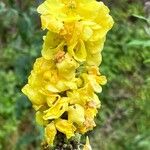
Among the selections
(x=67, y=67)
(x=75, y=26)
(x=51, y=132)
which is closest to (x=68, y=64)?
(x=67, y=67)

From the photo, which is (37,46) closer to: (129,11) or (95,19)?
(129,11)

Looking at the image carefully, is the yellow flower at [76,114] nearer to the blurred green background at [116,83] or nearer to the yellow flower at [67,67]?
the yellow flower at [67,67]

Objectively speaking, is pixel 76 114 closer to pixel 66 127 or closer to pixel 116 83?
pixel 66 127

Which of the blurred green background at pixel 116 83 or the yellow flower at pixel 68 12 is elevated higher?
the yellow flower at pixel 68 12

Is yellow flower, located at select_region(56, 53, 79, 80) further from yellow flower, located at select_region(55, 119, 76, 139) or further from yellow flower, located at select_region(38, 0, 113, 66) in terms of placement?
yellow flower, located at select_region(55, 119, 76, 139)

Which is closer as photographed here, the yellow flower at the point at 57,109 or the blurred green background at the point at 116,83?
the yellow flower at the point at 57,109

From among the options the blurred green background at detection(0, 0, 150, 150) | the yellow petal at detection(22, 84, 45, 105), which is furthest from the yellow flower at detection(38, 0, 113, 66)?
the blurred green background at detection(0, 0, 150, 150)

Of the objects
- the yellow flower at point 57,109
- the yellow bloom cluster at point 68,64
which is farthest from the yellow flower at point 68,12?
the yellow flower at point 57,109

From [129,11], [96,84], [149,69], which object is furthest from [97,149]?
[96,84]
